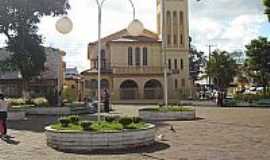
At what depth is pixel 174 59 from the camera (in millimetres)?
69625

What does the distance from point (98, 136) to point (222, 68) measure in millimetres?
60756

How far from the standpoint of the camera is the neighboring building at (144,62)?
61.6 meters

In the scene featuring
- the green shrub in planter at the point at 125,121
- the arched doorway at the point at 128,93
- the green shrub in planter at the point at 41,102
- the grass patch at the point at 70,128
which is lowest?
the grass patch at the point at 70,128

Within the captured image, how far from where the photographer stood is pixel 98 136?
42.8ft

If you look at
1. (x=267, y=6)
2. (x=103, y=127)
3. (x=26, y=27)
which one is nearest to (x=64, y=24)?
(x=103, y=127)

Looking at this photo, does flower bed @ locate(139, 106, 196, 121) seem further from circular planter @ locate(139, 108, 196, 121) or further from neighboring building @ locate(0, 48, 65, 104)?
neighboring building @ locate(0, 48, 65, 104)

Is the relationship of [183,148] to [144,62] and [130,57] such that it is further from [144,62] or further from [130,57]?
[144,62]

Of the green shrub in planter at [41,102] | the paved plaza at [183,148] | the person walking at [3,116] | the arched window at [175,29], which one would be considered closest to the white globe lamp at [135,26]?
the paved plaza at [183,148]

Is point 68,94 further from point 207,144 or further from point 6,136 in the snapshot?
point 207,144

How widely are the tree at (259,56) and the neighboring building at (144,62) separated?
14556 millimetres

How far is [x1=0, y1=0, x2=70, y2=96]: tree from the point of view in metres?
38.0

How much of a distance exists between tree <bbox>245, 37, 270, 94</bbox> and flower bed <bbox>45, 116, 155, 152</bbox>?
3577cm

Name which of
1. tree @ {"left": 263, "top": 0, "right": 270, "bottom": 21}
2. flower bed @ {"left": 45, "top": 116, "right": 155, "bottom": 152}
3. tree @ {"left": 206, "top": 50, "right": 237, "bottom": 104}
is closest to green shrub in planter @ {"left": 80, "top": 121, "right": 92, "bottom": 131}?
flower bed @ {"left": 45, "top": 116, "right": 155, "bottom": 152}

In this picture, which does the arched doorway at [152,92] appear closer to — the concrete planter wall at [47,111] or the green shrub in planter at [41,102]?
the green shrub in planter at [41,102]
